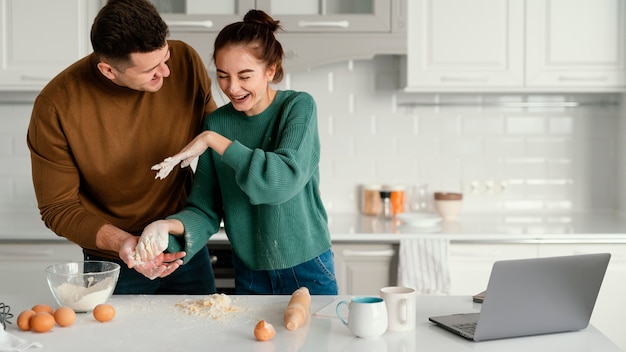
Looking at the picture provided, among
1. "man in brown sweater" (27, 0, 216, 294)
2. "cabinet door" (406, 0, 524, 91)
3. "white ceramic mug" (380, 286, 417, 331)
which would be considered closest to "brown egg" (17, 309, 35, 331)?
"man in brown sweater" (27, 0, 216, 294)

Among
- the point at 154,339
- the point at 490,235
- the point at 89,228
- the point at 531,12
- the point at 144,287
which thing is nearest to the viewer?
the point at 154,339

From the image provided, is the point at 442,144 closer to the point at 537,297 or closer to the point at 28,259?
the point at 28,259

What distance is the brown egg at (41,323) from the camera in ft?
5.96

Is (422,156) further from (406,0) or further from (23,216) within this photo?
(23,216)

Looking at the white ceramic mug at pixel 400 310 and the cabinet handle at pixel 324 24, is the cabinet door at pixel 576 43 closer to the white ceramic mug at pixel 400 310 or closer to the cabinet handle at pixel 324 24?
the cabinet handle at pixel 324 24

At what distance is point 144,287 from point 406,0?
6.13ft

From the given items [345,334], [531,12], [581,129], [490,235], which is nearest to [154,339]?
[345,334]

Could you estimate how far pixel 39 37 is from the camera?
3.66 m

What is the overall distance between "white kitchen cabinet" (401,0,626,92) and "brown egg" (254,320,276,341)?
7.09 ft

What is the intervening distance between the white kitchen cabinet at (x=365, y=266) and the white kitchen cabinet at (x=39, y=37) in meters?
1.52

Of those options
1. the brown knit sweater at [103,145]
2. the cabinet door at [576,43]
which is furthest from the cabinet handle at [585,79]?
the brown knit sweater at [103,145]

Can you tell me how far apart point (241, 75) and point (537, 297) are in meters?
0.97

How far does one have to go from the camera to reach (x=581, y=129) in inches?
162

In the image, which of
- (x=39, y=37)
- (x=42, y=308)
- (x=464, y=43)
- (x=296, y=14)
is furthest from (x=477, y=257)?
(x=39, y=37)
